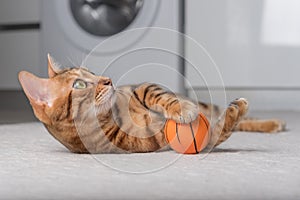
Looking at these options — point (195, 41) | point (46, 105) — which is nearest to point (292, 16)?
point (195, 41)

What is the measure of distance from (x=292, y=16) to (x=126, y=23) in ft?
2.27

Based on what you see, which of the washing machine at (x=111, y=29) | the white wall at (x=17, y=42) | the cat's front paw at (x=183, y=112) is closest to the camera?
the cat's front paw at (x=183, y=112)

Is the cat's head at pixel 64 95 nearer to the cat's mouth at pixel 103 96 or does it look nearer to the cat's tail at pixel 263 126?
the cat's mouth at pixel 103 96

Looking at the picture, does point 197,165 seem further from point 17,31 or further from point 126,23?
point 17,31

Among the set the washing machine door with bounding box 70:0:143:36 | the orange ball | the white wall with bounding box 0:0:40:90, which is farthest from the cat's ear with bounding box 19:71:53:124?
the white wall with bounding box 0:0:40:90

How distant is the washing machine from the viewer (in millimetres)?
2268

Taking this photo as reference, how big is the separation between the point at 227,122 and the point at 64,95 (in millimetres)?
320

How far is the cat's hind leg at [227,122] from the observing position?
1080mm

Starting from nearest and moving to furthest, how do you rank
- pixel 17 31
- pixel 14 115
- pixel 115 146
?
pixel 115 146 < pixel 14 115 < pixel 17 31

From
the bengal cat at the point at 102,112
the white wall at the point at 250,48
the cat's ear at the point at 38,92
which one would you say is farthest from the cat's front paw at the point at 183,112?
the white wall at the point at 250,48

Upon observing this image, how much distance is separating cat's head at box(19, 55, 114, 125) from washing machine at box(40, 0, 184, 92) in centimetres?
114

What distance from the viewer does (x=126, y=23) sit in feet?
7.48

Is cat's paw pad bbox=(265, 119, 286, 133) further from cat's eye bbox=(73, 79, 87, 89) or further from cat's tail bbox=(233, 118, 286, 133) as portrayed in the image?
cat's eye bbox=(73, 79, 87, 89)

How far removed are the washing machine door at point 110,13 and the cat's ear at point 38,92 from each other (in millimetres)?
1276
